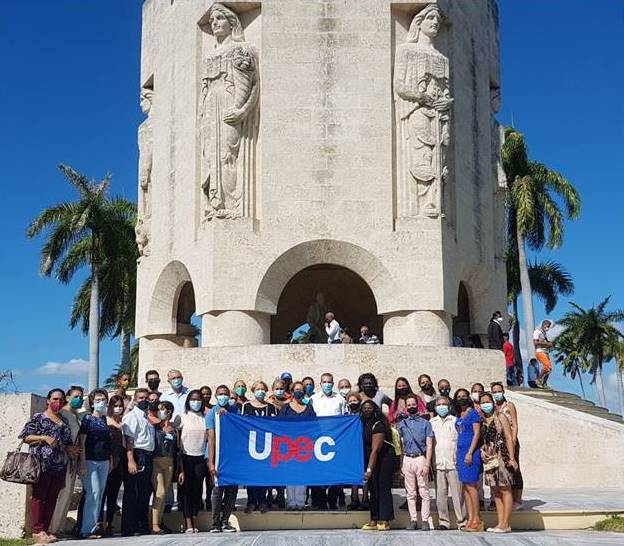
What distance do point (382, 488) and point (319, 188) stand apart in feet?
35.8

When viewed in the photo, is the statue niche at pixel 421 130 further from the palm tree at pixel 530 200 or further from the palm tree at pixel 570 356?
the palm tree at pixel 570 356

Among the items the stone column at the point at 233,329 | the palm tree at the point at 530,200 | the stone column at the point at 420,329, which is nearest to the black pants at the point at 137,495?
the stone column at the point at 233,329

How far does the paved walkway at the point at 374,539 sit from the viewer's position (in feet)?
30.5

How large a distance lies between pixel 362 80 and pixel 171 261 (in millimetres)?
6869

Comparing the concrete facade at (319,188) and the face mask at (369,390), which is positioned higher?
the concrete facade at (319,188)

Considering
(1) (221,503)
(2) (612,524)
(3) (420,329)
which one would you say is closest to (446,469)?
(2) (612,524)

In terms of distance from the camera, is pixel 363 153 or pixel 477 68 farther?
pixel 477 68

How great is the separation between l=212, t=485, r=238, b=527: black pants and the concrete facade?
929 centimetres

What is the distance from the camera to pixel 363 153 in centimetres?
2039

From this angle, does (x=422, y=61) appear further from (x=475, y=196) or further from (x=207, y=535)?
(x=207, y=535)

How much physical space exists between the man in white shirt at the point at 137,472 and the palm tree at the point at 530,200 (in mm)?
26756

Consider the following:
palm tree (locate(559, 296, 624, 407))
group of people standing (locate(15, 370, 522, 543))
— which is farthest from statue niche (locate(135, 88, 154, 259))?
palm tree (locate(559, 296, 624, 407))

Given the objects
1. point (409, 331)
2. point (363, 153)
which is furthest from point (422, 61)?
point (409, 331)

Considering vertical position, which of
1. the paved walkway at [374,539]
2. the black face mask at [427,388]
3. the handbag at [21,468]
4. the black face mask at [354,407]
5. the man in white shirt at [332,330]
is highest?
the man in white shirt at [332,330]
